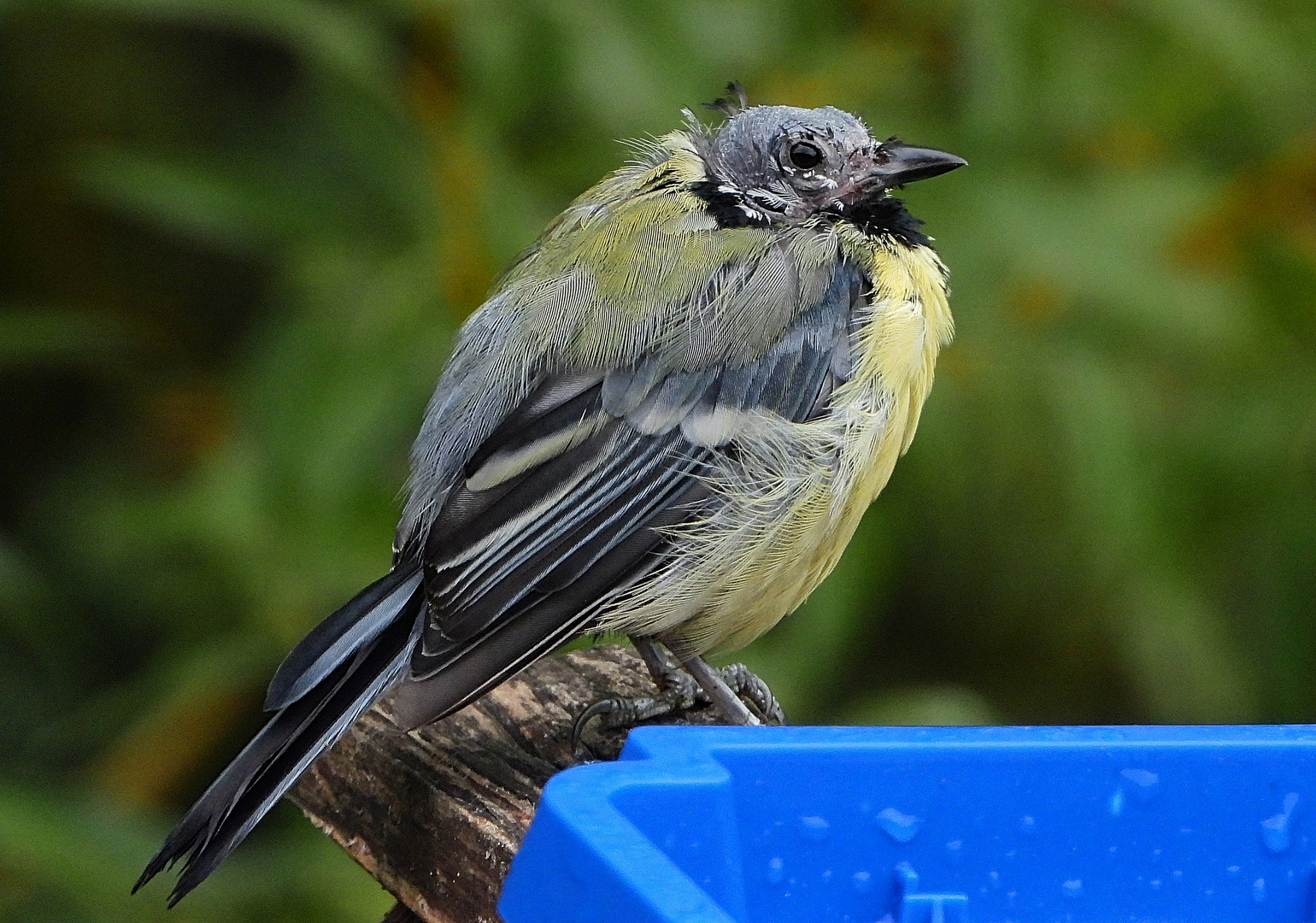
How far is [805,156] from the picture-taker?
9.53ft

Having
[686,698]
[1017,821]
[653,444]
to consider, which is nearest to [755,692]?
[686,698]

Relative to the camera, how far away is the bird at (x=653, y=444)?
2299mm

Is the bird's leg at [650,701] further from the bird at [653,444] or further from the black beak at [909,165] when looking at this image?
the black beak at [909,165]

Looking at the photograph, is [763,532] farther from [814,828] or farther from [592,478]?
[814,828]

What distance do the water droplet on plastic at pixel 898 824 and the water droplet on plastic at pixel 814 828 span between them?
0.05 m

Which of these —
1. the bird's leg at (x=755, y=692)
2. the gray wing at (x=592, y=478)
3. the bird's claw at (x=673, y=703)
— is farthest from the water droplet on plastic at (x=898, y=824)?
the bird's leg at (x=755, y=692)

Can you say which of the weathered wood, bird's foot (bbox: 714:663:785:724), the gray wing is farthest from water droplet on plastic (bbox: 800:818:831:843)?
bird's foot (bbox: 714:663:785:724)

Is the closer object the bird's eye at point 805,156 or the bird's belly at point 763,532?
the bird's belly at point 763,532

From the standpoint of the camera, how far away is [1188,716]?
356cm

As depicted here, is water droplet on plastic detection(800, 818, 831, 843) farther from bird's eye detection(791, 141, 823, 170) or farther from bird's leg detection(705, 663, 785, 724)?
bird's eye detection(791, 141, 823, 170)

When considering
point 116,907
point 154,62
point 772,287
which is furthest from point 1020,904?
point 154,62

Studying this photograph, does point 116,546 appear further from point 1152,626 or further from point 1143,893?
point 1143,893

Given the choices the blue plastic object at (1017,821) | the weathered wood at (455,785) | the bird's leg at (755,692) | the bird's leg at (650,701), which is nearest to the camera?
the blue plastic object at (1017,821)

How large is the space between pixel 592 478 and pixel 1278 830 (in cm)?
114
